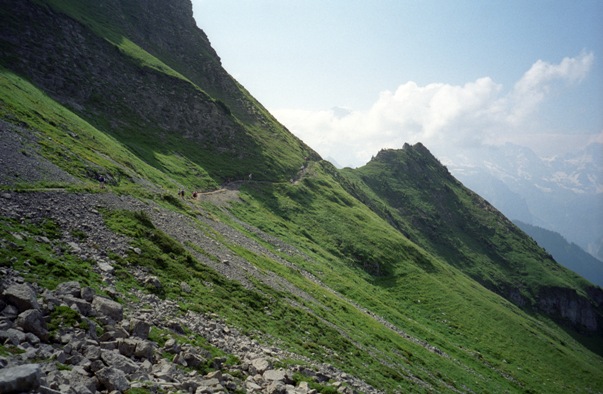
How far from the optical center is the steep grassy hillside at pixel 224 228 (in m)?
28.6

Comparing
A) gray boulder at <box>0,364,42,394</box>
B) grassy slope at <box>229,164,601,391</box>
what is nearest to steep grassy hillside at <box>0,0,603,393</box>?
grassy slope at <box>229,164,601,391</box>

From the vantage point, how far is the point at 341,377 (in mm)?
26594

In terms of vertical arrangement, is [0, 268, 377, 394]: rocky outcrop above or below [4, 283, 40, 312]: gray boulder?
below

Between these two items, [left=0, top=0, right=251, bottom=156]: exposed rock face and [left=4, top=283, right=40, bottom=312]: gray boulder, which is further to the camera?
[left=0, top=0, right=251, bottom=156]: exposed rock face

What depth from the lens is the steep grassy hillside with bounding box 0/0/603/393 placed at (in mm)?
28578

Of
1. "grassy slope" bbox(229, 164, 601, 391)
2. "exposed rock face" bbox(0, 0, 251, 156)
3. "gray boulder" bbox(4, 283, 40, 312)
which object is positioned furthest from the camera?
"exposed rock face" bbox(0, 0, 251, 156)

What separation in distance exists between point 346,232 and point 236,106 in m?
79.4

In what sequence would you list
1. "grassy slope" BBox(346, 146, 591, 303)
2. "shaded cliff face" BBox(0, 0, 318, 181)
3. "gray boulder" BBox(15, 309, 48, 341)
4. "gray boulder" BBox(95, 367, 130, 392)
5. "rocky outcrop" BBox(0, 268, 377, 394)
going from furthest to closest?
"grassy slope" BBox(346, 146, 591, 303), "shaded cliff face" BBox(0, 0, 318, 181), "gray boulder" BBox(15, 309, 48, 341), "gray boulder" BBox(95, 367, 130, 392), "rocky outcrop" BBox(0, 268, 377, 394)

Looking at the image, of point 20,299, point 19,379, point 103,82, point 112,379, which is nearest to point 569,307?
point 112,379

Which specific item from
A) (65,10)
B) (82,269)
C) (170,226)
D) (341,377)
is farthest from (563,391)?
(65,10)

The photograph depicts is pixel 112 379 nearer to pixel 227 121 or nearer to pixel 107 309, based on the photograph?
pixel 107 309

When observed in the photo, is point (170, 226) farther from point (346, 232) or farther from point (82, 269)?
point (346, 232)

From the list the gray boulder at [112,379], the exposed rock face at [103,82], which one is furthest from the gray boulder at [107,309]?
the exposed rock face at [103,82]

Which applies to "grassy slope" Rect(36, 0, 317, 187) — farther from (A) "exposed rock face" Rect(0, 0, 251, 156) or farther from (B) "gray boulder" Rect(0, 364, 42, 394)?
(B) "gray boulder" Rect(0, 364, 42, 394)
